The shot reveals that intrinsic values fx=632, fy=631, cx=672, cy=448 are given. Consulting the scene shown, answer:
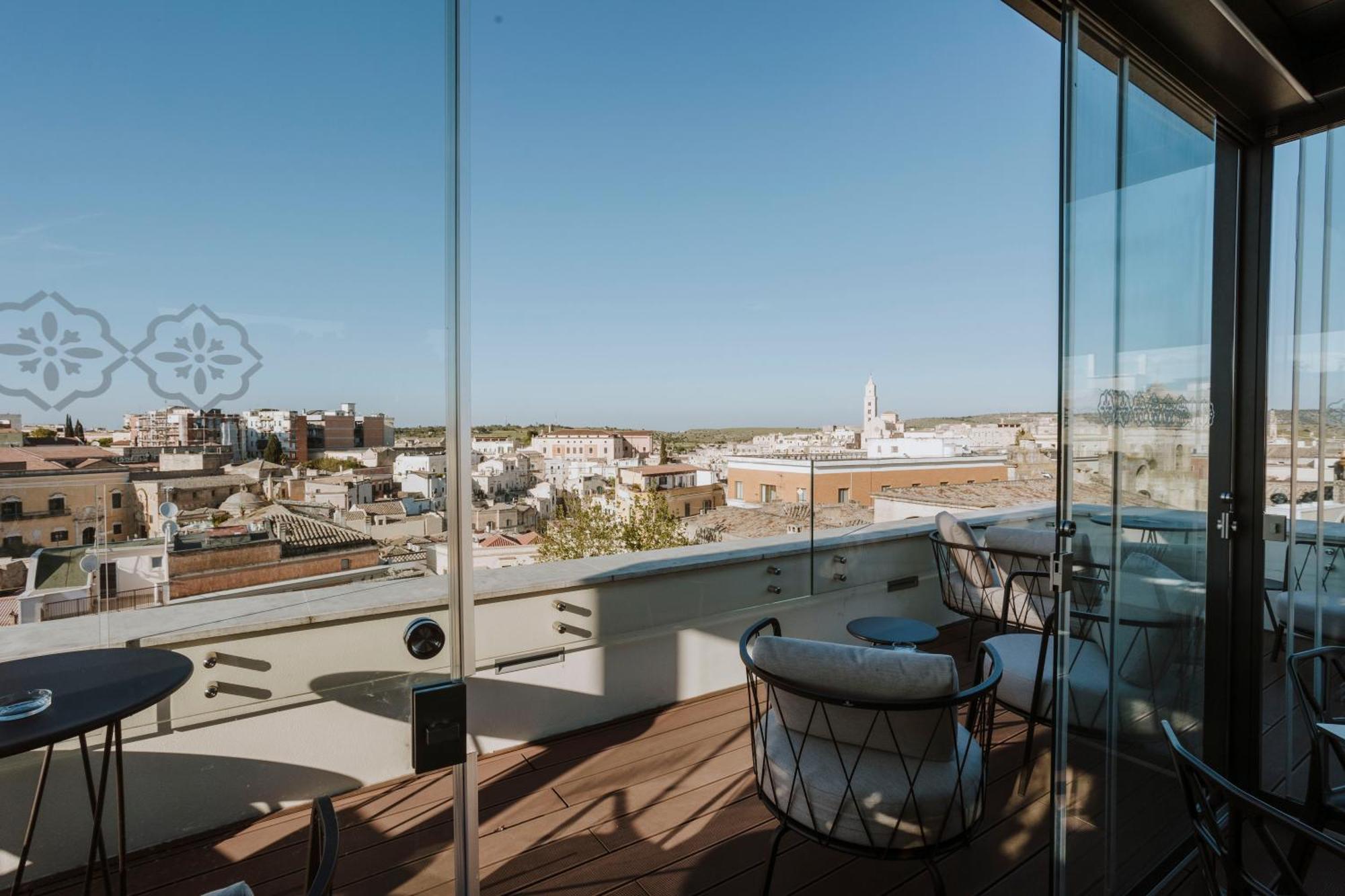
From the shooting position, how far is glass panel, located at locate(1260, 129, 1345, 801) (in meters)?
2.06

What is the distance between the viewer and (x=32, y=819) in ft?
2.66

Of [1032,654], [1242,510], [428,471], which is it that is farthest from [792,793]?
[1242,510]

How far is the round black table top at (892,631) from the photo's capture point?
2.79m

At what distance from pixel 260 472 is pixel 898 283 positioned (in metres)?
6.56

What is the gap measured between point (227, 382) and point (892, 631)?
8.98 ft

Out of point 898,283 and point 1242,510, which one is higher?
point 898,283

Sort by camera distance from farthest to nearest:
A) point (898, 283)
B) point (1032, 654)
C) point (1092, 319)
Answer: point (898, 283) → point (1032, 654) → point (1092, 319)

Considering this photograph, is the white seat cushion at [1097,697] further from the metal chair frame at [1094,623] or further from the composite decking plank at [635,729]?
the composite decking plank at [635,729]

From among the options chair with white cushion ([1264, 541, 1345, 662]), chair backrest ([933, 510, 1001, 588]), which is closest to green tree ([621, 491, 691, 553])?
chair backrest ([933, 510, 1001, 588])

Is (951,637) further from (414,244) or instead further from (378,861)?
(414,244)

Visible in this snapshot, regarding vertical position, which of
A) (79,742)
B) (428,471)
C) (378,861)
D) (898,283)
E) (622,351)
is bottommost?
(378,861)

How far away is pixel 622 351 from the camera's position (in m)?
6.84

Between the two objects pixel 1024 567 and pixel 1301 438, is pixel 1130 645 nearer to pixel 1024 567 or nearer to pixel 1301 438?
pixel 1301 438

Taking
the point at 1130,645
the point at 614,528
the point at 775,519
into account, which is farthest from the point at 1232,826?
the point at 614,528
